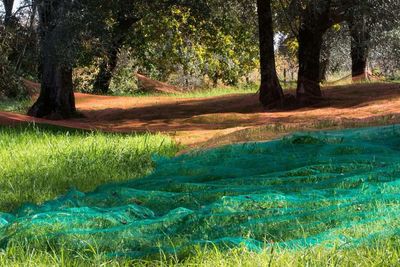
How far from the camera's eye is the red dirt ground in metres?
10.5

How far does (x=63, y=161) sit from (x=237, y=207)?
340cm

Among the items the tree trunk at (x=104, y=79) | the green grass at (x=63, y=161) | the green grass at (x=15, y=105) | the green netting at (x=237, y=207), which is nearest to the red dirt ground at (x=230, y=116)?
the green grass at (x=63, y=161)

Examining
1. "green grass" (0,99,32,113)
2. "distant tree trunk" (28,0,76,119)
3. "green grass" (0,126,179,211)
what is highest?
"distant tree trunk" (28,0,76,119)

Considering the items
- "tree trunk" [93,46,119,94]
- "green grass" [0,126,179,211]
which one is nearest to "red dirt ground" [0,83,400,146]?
"green grass" [0,126,179,211]

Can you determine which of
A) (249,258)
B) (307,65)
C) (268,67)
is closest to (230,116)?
(268,67)

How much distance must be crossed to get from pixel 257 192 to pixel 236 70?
26.9 metres

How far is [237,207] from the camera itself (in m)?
4.45

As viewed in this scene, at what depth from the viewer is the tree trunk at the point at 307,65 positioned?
53.2ft

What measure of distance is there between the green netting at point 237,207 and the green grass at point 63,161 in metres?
0.54

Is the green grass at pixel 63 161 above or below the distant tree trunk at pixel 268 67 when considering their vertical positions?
below

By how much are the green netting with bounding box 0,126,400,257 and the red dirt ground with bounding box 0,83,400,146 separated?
2504 mm

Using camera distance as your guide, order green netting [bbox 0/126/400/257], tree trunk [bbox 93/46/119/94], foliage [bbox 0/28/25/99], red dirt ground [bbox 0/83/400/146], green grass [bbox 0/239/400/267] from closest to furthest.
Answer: green grass [bbox 0/239/400/267] → green netting [bbox 0/126/400/257] → red dirt ground [bbox 0/83/400/146] → foliage [bbox 0/28/25/99] → tree trunk [bbox 93/46/119/94]

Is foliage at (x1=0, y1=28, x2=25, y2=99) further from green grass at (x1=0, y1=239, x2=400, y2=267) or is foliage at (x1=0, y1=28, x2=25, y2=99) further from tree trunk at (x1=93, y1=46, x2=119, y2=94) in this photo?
tree trunk at (x1=93, y1=46, x2=119, y2=94)

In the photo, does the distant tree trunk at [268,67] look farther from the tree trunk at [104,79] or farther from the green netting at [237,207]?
the tree trunk at [104,79]
